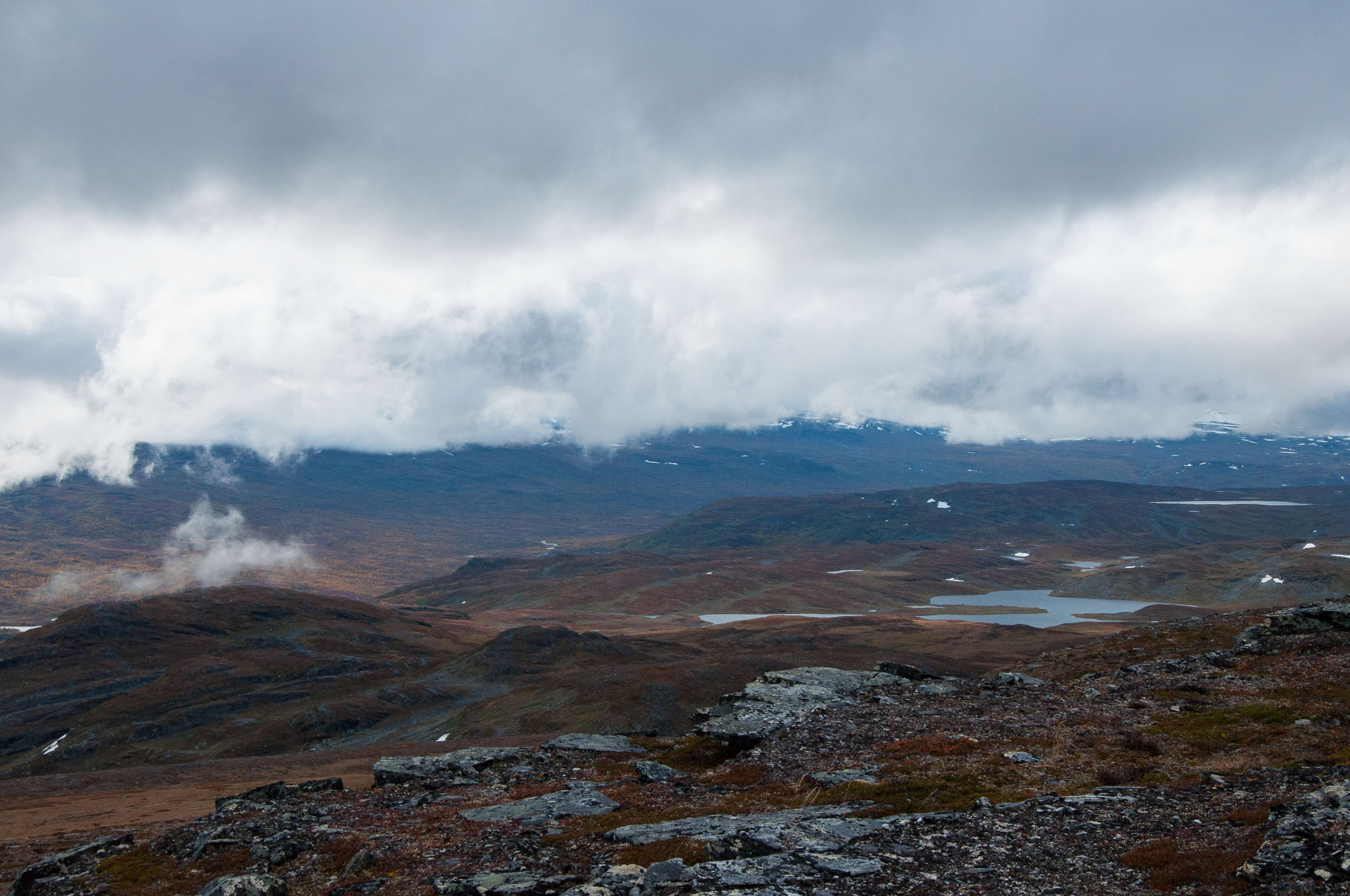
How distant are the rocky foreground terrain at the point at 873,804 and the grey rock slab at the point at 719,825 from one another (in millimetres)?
103

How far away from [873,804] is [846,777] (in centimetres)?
388

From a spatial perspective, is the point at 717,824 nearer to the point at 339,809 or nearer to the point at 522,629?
the point at 339,809

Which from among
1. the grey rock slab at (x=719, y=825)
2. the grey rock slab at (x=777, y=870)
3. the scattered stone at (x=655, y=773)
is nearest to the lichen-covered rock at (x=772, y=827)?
the grey rock slab at (x=719, y=825)

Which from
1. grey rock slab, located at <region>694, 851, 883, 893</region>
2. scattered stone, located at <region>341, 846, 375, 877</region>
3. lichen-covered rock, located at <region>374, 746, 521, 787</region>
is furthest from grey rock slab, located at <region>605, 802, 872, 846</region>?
lichen-covered rock, located at <region>374, 746, 521, 787</region>

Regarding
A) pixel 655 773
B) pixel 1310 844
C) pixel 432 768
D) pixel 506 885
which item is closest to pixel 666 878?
pixel 506 885

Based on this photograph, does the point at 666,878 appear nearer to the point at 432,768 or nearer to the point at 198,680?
the point at 432,768

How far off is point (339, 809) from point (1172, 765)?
87.4 feet

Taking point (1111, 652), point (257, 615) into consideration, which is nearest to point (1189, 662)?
point (1111, 652)

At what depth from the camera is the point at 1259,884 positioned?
12328 mm

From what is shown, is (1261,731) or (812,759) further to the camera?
(812,759)

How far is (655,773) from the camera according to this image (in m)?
28.3

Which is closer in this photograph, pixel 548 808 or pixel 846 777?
pixel 846 777

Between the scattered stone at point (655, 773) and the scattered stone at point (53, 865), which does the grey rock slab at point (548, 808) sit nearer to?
the scattered stone at point (655, 773)

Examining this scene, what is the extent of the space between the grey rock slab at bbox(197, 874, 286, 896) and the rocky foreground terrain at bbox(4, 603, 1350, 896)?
0.31 ft
